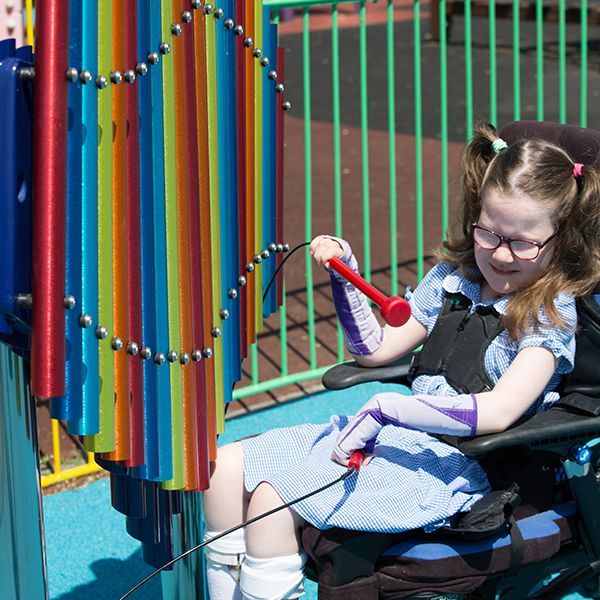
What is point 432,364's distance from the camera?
2.62m

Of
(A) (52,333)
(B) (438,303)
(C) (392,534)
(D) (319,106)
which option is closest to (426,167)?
(D) (319,106)

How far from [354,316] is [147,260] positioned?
0.84 meters

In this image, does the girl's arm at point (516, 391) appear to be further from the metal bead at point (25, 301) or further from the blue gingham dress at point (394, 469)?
the metal bead at point (25, 301)

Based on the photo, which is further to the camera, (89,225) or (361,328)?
(361,328)

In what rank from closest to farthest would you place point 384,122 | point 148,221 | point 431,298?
point 148,221, point 431,298, point 384,122

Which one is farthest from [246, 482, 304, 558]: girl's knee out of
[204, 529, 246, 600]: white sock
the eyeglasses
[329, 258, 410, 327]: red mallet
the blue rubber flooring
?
the blue rubber flooring

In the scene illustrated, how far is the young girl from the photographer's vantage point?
7.52ft

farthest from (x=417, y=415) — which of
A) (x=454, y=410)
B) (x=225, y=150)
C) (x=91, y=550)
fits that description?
(x=91, y=550)

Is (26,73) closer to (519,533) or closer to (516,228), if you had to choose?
(516,228)

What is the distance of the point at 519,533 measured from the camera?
92.8 inches

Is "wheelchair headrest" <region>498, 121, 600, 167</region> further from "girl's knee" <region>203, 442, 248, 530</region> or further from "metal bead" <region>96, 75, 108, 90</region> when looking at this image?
"metal bead" <region>96, 75, 108, 90</region>

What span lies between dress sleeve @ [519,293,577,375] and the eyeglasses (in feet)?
0.39

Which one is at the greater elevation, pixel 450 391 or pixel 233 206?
pixel 233 206

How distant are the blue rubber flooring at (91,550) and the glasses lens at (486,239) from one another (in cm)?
110
